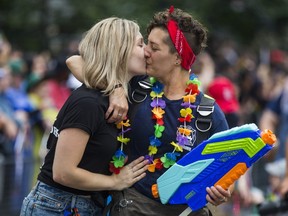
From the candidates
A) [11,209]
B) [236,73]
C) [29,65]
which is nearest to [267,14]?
[236,73]

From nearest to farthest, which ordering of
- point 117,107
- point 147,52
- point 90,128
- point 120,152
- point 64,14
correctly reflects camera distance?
point 90,128
point 117,107
point 120,152
point 147,52
point 64,14

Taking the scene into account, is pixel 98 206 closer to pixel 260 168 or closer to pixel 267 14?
pixel 260 168

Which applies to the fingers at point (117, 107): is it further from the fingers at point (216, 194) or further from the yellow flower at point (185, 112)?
the fingers at point (216, 194)

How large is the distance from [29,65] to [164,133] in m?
7.58

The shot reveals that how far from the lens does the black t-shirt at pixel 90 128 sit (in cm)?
472

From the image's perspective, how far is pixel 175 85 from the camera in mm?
5117

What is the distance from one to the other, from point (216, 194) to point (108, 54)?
1055mm

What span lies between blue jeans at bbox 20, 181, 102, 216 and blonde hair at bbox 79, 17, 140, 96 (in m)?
0.69

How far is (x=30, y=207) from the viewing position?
4.99 metres

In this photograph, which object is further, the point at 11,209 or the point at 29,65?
the point at 29,65

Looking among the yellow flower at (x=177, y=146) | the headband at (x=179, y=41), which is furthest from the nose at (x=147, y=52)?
the yellow flower at (x=177, y=146)

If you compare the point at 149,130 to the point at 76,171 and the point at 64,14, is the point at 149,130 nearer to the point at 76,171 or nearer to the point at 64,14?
the point at 76,171

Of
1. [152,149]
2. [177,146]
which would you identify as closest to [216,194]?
[177,146]

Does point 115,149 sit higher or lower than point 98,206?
higher
